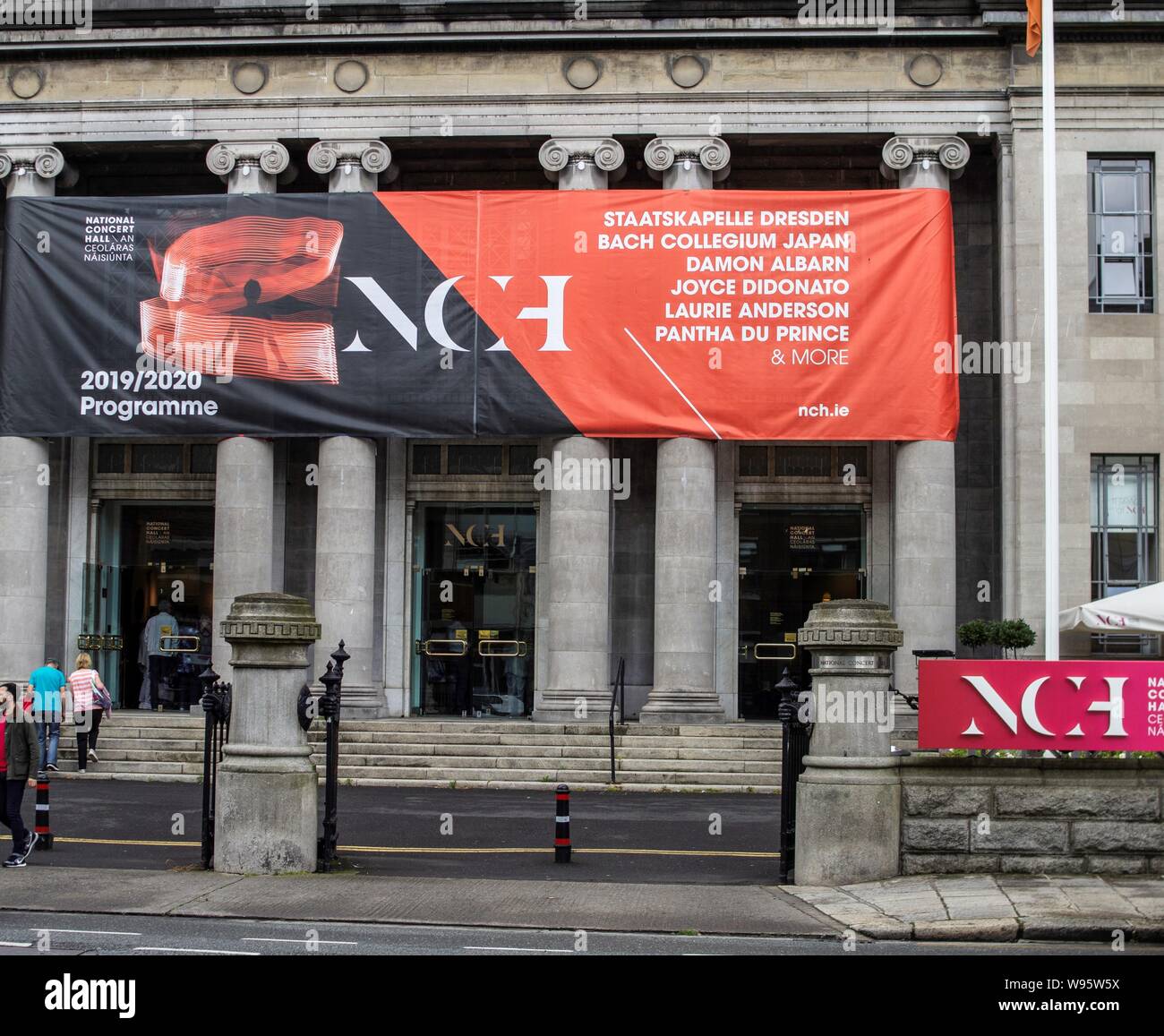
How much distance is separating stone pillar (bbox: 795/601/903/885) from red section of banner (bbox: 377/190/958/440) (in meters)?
13.6

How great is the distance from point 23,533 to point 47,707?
23.2ft

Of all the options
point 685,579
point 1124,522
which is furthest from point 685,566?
point 1124,522

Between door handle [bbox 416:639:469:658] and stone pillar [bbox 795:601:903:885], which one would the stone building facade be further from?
stone pillar [bbox 795:601:903:885]

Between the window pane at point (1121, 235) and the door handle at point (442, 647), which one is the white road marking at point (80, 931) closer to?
the door handle at point (442, 647)

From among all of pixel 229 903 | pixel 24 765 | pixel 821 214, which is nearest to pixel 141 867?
pixel 24 765

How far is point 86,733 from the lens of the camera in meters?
25.1

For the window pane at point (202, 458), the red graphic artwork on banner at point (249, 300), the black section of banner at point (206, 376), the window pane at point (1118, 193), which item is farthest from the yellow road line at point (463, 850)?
the window pane at point (1118, 193)

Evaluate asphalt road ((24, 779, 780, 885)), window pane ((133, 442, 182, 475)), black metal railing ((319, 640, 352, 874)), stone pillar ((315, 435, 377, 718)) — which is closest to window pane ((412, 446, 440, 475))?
stone pillar ((315, 435, 377, 718))

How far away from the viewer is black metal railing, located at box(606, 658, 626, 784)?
24.4 meters

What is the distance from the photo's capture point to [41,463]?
97.0 feet

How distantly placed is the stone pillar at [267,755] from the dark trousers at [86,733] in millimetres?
10578

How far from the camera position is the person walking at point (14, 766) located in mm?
15820

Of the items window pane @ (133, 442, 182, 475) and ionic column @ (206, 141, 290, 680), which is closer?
ionic column @ (206, 141, 290, 680)
